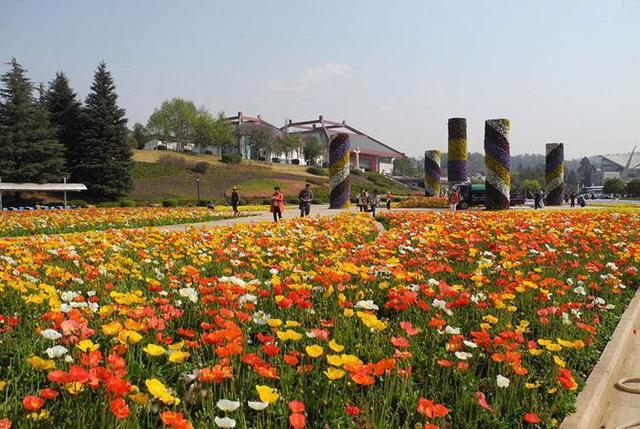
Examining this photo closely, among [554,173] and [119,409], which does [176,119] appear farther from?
[119,409]

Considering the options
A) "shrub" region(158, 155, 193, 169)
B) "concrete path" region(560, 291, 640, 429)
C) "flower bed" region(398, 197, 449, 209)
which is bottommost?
"concrete path" region(560, 291, 640, 429)

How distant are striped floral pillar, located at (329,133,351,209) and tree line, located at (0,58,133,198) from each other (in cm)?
2491

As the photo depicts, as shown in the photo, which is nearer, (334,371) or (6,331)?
(334,371)

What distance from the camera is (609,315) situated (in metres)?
5.38

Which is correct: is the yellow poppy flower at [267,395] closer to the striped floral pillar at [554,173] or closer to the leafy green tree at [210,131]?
the striped floral pillar at [554,173]

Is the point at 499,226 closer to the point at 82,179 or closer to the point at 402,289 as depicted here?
the point at 402,289

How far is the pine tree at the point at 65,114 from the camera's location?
50875 millimetres

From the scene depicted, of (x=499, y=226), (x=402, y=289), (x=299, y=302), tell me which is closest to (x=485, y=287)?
(x=402, y=289)

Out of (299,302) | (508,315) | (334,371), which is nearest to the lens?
(334,371)

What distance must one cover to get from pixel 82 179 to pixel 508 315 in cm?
5070

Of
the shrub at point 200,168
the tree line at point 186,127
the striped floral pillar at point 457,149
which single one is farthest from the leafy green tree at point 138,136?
the striped floral pillar at point 457,149

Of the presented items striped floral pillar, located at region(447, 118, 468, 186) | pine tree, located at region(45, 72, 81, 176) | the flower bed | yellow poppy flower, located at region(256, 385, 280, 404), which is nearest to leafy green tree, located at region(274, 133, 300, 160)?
pine tree, located at region(45, 72, 81, 176)

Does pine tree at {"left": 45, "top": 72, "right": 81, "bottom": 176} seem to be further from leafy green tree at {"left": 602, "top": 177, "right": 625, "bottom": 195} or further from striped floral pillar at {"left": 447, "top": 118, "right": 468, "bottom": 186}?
leafy green tree at {"left": 602, "top": 177, "right": 625, "bottom": 195}

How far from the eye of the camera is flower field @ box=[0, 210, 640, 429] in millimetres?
2551
